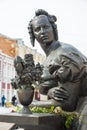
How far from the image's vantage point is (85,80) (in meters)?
2.88

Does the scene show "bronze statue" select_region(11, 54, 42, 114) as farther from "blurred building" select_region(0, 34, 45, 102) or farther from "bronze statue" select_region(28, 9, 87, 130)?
"blurred building" select_region(0, 34, 45, 102)

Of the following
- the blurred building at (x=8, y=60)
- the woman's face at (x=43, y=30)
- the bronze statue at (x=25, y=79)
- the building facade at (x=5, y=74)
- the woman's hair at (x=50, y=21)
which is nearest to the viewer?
the bronze statue at (x=25, y=79)

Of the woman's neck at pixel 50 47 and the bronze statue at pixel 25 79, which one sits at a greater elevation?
the woman's neck at pixel 50 47

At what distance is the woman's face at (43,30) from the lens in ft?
10.3

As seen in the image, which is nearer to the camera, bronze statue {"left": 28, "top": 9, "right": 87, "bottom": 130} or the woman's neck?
bronze statue {"left": 28, "top": 9, "right": 87, "bottom": 130}

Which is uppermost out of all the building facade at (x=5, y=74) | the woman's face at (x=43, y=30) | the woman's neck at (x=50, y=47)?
the woman's face at (x=43, y=30)

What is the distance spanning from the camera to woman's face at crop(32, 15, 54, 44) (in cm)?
313

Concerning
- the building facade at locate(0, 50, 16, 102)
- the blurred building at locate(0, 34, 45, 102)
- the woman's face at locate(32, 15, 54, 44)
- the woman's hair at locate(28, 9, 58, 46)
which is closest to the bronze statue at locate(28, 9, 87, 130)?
the woman's face at locate(32, 15, 54, 44)

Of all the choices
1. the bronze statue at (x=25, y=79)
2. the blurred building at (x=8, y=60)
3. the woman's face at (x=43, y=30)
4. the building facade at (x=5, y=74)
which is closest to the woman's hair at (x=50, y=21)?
the woman's face at (x=43, y=30)

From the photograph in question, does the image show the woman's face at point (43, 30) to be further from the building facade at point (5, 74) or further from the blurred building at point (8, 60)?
the building facade at point (5, 74)

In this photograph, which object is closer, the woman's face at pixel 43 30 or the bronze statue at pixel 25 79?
the bronze statue at pixel 25 79

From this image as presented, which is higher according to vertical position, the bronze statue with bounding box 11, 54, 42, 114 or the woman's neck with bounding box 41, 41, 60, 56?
the woman's neck with bounding box 41, 41, 60, 56

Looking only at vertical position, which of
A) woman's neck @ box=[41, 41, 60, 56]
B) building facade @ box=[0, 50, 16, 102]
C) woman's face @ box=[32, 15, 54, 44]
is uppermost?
woman's face @ box=[32, 15, 54, 44]

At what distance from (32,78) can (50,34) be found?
1.94ft
